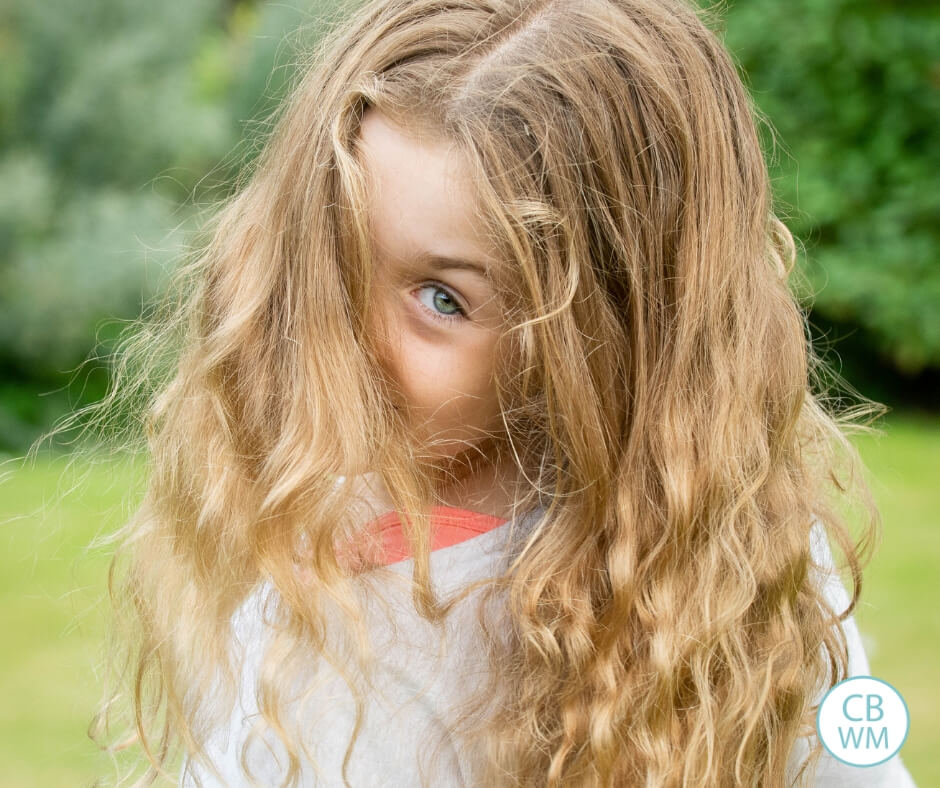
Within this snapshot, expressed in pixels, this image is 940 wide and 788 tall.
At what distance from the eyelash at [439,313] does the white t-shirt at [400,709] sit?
0.26m

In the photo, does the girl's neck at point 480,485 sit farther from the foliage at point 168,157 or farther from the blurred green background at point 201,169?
the foliage at point 168,157

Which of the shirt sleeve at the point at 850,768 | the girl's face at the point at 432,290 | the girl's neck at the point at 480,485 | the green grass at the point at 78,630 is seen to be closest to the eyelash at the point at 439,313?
the girl's face at the point at 432,290

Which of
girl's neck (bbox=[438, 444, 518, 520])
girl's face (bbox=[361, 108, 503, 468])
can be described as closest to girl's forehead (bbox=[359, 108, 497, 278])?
girl's face (bbox=[361, 108, 503, 468])

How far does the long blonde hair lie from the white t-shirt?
0.03 metres

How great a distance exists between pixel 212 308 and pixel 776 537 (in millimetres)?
826

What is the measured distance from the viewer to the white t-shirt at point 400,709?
1229mm

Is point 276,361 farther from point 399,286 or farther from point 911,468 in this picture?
point 911,468

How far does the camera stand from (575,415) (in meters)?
1.29

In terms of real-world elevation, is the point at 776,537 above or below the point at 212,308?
below

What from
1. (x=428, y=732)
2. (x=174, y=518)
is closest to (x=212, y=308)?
(x=174, y=518)

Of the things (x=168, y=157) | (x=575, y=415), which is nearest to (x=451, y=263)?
(x=575, y=415)

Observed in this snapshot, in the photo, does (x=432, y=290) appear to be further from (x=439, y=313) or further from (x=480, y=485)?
(x=480, y=485)

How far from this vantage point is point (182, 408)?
1528 millimetres

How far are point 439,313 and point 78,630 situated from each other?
426cm
